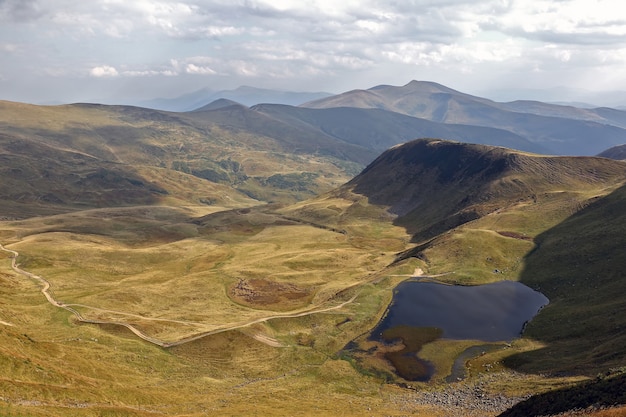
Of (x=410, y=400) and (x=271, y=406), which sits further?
(x=410, y=400)

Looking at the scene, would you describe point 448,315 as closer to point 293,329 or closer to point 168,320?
point 293,329

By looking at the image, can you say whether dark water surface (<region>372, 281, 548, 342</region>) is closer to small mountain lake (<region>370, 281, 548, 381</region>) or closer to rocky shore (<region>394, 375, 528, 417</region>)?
small mountain lake (<region>370, 281, 548, 381</region>)

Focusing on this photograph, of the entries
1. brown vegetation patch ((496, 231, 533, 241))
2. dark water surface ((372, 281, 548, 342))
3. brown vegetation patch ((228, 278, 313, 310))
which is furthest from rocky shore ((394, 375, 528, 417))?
brown vegetation patch ((496, 231, 533, 241))

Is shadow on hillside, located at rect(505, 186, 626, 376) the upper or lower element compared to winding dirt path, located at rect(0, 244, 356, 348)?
upper

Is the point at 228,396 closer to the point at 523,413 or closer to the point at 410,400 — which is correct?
the point at 410,400

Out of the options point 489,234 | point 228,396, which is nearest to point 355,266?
point 489,234

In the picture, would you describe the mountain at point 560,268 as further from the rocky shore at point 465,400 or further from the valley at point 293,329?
the rocky shore at point 465,400
